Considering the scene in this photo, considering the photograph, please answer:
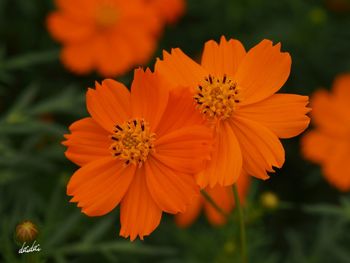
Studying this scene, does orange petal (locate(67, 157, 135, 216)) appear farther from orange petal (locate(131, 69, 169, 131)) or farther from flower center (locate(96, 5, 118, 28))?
flower center (locate(96, 5, 118, 28))

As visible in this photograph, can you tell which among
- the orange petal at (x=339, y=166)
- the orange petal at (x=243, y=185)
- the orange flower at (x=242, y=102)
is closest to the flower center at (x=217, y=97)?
the orange flower at (x=242, y=102)

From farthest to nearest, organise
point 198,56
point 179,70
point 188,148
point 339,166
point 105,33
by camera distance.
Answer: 1. point 198,56
2. point 105,33
3. point 339,166
4. point 179,70
5. point 188,148

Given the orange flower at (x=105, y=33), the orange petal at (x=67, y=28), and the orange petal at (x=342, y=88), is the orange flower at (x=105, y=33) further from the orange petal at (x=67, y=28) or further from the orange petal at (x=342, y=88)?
the orange petal at (x=342, y=88)

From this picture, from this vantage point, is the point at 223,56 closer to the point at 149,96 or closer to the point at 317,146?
the point at 149,96

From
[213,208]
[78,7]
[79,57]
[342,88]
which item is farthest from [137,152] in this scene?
[342,88]

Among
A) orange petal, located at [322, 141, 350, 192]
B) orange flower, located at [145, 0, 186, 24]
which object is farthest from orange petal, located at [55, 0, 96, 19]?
orange petal, located at [322, 141, 350, 192]

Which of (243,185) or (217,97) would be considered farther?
(243,185)
